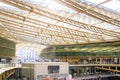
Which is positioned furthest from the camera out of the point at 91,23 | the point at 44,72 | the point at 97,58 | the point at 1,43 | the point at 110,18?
the point at 97,58

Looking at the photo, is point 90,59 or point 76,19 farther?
point 90,59

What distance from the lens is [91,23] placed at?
24250mm

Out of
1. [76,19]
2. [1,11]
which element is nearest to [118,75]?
[76,19]

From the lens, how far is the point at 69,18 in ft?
69.8

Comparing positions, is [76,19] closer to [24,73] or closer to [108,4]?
[108,4]

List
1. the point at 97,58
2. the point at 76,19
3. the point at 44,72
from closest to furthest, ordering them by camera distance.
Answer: the point at 76,19 → the point at 44,72 → the point at 97,58

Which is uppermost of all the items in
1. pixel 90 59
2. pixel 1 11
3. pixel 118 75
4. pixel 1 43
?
pixel 1 11

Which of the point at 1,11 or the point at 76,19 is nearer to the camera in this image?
the point at 1,11

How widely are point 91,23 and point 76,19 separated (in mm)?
2966

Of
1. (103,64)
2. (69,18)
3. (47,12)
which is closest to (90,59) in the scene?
(103,64)

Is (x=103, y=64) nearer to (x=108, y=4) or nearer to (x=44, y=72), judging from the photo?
(x=44, y=72)

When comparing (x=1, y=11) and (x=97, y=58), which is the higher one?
(x=1, y=11)

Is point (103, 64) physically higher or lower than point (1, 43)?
lower

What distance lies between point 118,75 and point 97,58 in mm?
6622
